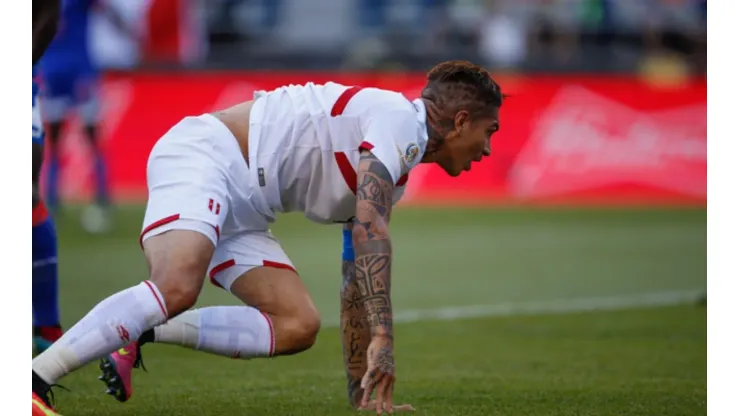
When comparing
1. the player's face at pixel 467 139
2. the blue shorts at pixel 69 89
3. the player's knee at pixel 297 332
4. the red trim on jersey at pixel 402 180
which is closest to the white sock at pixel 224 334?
the player's knee at pixel 297 332

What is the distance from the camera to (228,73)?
Answer: 20.9 m

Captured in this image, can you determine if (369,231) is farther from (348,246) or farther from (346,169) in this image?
(348,246)

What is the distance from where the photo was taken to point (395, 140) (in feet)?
16.8

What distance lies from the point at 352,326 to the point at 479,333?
9.59 ft

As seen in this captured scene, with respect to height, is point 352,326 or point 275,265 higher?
point 275,265

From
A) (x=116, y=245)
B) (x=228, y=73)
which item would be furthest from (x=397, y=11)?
(x=116, y=245)

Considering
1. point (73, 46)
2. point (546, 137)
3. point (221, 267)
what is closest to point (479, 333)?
point (221, 267)

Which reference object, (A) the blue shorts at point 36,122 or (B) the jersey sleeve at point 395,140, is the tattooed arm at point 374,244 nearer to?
(B) the jersey sleeve at point 395,140

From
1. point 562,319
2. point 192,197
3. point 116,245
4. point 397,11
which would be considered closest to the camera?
point 192,197

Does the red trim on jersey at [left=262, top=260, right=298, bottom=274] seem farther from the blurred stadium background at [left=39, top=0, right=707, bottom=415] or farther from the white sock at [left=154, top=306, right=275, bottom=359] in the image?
the blurred stadium background at [left=39, top=0, right=707, bottom=415]

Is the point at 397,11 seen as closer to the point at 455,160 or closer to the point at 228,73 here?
the point at 228,73

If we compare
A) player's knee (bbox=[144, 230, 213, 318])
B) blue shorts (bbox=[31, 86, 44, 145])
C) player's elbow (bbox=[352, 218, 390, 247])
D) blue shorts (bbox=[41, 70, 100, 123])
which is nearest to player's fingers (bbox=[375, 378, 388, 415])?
player's elbow (bbox=[352, 218, 390, 247])

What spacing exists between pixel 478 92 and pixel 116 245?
9034 mm
